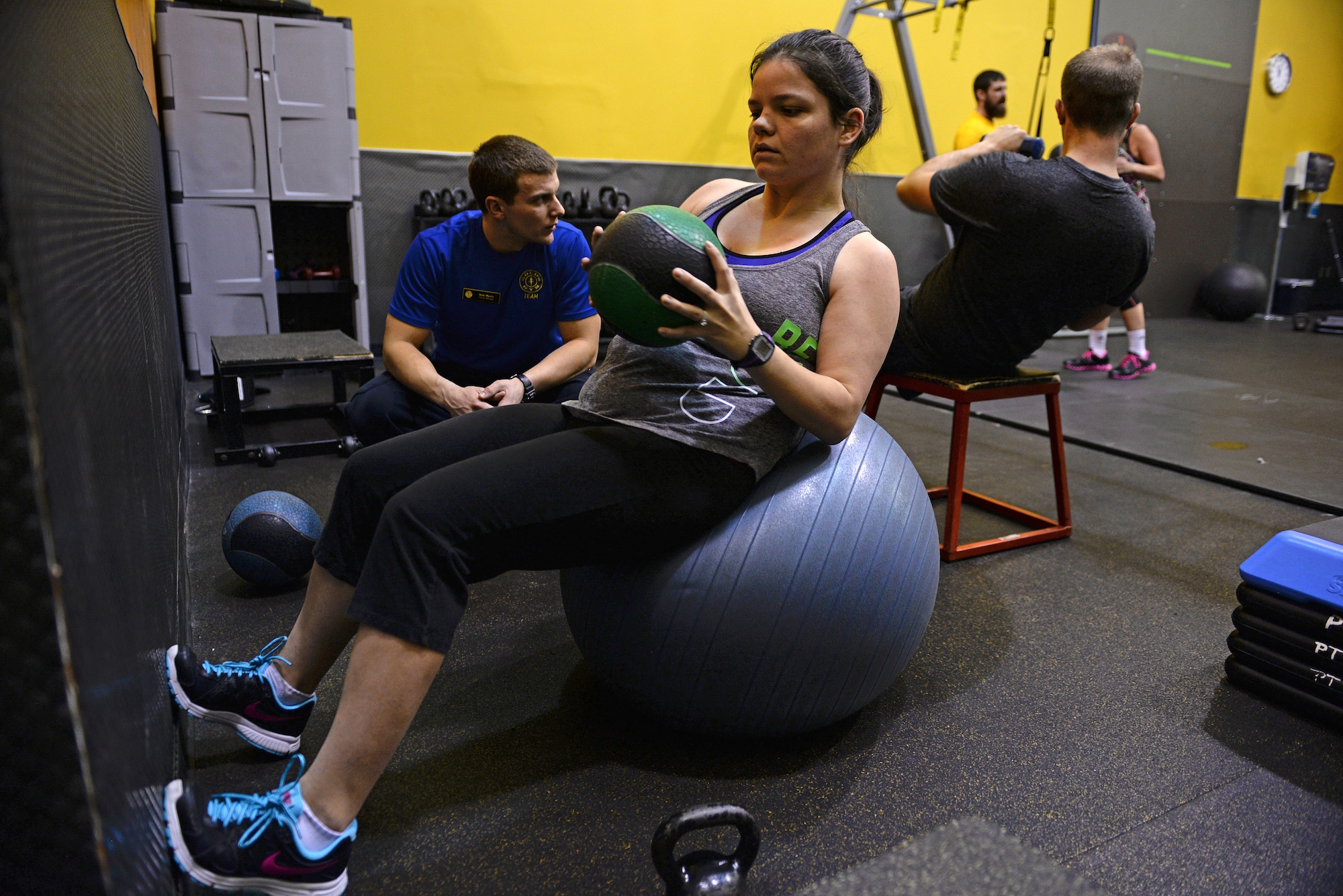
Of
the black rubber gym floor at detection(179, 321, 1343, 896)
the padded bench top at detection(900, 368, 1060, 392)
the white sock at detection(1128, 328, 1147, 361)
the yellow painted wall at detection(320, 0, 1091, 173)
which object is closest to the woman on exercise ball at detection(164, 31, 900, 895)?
the black rubber gym floor at detection(179, 321, 1343, 896)

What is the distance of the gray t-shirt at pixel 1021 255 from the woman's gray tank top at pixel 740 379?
1.11m

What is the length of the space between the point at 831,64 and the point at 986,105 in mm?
4557

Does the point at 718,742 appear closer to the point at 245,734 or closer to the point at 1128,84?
the point at 245,734

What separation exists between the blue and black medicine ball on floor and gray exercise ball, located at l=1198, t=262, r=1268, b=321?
8.48 metres

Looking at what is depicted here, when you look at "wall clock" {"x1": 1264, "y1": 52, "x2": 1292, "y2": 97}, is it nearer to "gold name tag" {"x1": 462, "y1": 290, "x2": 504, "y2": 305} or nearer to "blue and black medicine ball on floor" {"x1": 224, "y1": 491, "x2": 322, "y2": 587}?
"gold name tag" {"x1": 462, "y1": 290, "x2": 504, "y2": 305}

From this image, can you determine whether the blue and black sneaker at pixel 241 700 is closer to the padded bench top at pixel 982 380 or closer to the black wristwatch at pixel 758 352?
the black wristwatch at pixel 758 352

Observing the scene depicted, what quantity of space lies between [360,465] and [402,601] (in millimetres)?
340

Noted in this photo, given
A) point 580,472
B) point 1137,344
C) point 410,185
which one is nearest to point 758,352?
point 580,472

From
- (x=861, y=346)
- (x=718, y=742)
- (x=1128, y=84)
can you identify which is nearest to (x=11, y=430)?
(x=861, y=346)

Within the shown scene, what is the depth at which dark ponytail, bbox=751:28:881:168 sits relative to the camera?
56.7 inches

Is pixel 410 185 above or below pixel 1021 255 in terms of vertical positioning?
above

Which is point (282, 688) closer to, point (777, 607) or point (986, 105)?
point (777, 607)

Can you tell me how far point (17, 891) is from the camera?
0.72 m

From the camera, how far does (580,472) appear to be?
4.31 ft
